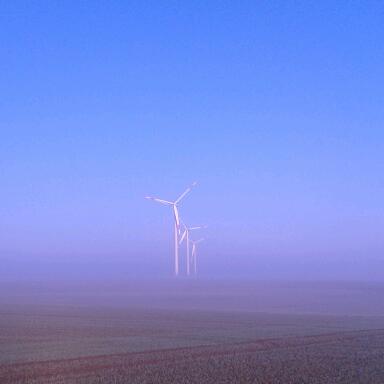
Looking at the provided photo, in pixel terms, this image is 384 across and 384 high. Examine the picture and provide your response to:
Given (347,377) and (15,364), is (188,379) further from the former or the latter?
(15,364)

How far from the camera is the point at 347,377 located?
29.9m

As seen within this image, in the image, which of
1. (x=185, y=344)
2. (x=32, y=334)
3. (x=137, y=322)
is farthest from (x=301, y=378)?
(x=137, y=322)

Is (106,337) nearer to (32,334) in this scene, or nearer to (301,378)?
(32,334)

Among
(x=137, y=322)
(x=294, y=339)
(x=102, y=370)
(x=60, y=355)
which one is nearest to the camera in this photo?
(x=102, y=370)

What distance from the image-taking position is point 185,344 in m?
42.8

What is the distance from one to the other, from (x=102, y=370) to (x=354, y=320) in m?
38.5

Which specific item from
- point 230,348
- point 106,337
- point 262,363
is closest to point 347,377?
point 262,363

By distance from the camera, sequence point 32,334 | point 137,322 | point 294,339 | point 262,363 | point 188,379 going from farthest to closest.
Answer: point 137,322, point 32,334, point 294,339, point 262,363, point 188,379

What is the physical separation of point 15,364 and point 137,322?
101 ft

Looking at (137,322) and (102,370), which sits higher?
(137,322)

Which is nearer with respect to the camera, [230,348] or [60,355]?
[60,355]

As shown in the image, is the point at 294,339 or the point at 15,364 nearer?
the point at 15,364

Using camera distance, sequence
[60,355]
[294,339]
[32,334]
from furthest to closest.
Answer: [32,334] → [294,339] → [60,355]

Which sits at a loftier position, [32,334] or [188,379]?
[32,334]
